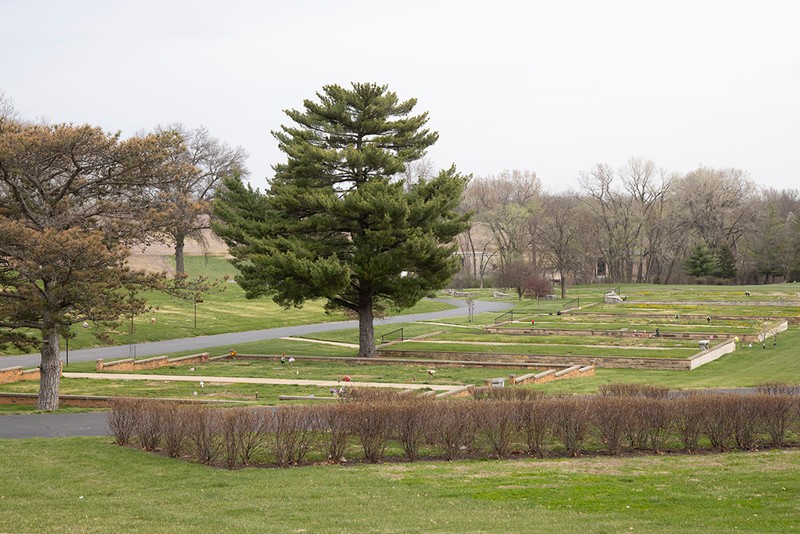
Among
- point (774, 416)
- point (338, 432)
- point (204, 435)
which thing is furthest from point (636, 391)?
point (204, 435)

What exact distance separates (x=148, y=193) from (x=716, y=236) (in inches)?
3001

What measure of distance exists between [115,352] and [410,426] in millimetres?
24572

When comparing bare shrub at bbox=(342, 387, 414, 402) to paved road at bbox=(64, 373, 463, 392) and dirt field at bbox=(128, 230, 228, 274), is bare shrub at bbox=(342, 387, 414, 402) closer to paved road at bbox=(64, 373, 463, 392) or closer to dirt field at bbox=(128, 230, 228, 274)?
paved road at bbox=(64, 373, 463, 392)

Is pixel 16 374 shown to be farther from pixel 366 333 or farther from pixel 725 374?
pixel 725 374

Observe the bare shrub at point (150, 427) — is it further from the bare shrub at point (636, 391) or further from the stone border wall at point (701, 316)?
the stone border wall at point (701, 316)

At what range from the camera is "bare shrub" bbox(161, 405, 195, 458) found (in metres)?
14.1

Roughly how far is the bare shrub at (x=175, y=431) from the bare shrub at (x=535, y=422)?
18.4 ft

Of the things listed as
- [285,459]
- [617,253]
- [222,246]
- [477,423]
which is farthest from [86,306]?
[617,253]

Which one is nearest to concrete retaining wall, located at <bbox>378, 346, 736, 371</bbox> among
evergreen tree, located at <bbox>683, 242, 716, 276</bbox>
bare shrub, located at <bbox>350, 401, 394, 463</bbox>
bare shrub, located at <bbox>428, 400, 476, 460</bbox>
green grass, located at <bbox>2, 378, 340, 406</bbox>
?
green grass, located at <bbox>2, 378, 340, 406</bbox>

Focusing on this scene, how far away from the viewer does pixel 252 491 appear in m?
11.5

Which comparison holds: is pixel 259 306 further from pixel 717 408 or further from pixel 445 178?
pixel 717 408

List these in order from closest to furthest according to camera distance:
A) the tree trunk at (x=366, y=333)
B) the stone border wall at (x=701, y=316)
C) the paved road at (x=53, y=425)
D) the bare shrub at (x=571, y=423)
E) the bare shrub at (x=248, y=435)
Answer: the bare shrub at (x=248, y=435)
the bare shrub at (x=571, y=423)
the paved road at (x=53, y=425)
the tree trunk at (x=366, y=333)
the stone border wall at (x=701, y=316)

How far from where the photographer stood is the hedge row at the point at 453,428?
13.9 metres

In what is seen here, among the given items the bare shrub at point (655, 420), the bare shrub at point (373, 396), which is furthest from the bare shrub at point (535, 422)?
the bare shrub at point (373, 396)
